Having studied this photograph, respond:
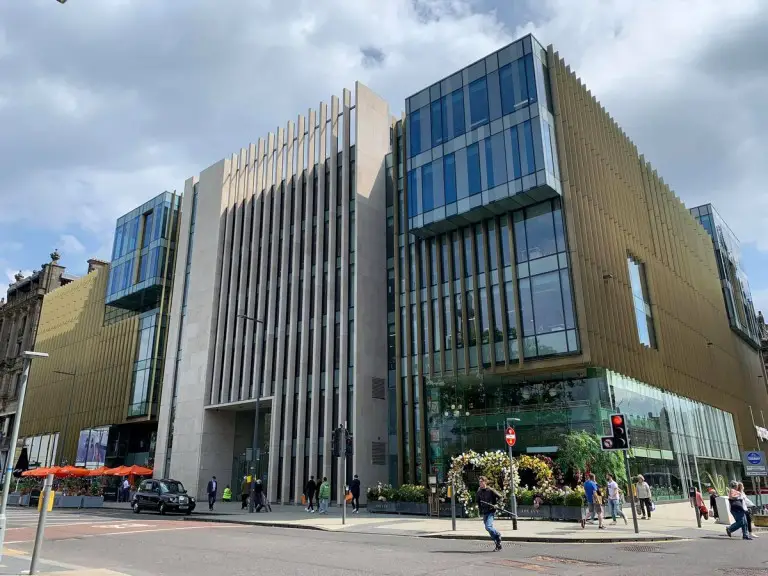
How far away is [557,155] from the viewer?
31.0m

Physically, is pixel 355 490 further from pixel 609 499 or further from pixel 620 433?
pixel 620 433

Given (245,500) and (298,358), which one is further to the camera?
(298,358)

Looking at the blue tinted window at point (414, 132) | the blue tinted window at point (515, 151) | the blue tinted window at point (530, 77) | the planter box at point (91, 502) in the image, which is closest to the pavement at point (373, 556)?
the blue tinted window at point (515, 151)

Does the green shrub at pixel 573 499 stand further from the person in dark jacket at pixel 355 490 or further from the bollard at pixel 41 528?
the bollard at pixel 41 528

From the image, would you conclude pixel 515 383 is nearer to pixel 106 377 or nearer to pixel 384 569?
pixel 384 569

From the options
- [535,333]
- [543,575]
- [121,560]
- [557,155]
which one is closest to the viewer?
[543,575]

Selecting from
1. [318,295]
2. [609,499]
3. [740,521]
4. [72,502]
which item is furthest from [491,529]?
[72,502]

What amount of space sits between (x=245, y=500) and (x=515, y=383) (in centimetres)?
1616

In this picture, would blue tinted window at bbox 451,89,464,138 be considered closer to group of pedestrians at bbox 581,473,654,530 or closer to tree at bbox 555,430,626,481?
tree at bbox 555,430,626,481

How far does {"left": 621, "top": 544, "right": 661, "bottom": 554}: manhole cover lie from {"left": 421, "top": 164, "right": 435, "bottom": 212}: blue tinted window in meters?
22.8

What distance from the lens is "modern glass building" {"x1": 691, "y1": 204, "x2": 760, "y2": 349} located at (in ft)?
209

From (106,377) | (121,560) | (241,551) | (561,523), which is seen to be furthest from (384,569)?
(106,377)

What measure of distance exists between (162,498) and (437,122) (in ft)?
85.4

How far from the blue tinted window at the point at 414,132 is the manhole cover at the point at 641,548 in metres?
26.4
